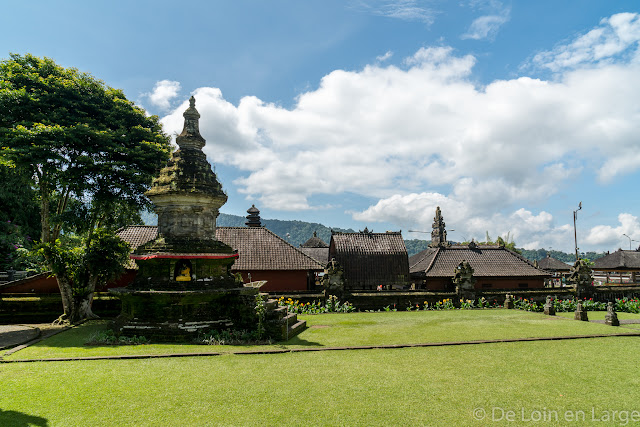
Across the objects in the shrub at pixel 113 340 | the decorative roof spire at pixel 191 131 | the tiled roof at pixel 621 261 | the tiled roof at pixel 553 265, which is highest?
the decorative roof spire at pixel 191 131

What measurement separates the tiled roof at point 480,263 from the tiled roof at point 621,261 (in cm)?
1606

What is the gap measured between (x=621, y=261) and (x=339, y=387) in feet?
141

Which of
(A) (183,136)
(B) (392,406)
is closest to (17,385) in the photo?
(B) (392,406)

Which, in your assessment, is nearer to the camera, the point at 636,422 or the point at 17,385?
the point at 636,422

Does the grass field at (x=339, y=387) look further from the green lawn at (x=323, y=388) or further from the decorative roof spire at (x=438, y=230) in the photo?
the decorative roof spire at (x=438, y=230)

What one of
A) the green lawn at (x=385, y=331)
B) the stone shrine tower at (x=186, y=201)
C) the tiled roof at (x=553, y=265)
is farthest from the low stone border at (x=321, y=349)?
the tiled roof at (x=553, y=265)

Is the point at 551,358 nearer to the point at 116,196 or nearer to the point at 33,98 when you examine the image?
the point at 116,196

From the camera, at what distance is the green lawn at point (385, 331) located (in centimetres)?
957

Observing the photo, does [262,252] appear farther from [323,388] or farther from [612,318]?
[612,318]

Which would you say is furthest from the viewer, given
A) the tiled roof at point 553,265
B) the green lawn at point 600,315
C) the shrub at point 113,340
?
the tiled roof at point 553,265

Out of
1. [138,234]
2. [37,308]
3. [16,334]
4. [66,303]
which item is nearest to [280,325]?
[16,334]

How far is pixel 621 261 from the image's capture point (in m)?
36.7

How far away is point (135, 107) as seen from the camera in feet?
53.1

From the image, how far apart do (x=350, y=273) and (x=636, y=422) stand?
22.6 metres
